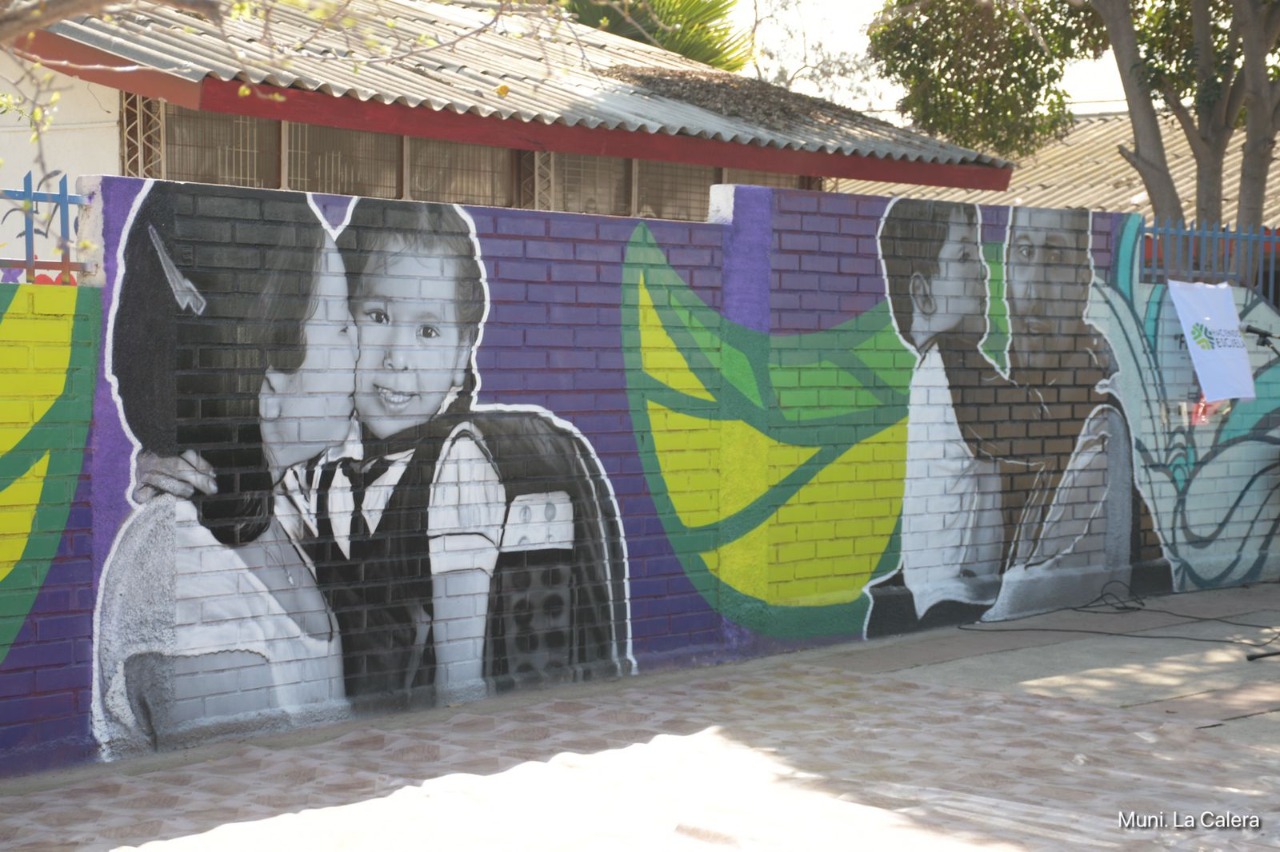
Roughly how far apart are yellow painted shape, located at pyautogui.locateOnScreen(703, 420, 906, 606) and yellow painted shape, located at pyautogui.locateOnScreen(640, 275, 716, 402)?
763 millimetres

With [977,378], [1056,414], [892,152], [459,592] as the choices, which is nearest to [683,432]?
[459,592]

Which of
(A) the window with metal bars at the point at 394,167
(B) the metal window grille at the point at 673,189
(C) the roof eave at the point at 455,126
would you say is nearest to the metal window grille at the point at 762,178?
(A) the window with metal bars at the point at 394,167

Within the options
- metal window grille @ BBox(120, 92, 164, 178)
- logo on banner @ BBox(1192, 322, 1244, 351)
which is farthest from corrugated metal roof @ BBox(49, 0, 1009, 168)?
logo on banner @ BBox(1192, 322, 1244, 351)

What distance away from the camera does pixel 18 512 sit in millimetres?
5617

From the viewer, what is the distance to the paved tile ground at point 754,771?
497 cm

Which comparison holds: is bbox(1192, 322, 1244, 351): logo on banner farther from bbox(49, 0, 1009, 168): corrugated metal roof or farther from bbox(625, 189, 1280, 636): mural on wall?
bbox(49, 0, 1009, 168): corrugated metal roof

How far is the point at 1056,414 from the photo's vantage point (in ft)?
31.2

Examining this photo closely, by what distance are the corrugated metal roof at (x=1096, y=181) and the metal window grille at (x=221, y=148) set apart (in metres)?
11.2

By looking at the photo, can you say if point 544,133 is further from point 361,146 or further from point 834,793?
point 834,793

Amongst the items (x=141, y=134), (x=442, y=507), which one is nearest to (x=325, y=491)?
(x=442, y=507)

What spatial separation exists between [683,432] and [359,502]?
75.7 inches

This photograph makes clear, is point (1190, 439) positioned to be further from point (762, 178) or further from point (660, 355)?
point (660, 355)

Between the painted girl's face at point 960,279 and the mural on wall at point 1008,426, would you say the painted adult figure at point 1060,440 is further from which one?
the painted girl's face at point 960,279

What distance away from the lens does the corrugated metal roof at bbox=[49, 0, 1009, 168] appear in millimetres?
8688
